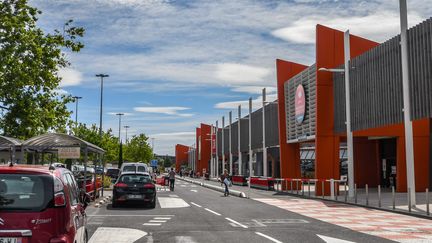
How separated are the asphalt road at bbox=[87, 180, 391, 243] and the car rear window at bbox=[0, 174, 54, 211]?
5.08 metres

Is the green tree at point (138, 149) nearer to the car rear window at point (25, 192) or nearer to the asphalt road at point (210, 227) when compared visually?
the asphalt road at point (210, 227)

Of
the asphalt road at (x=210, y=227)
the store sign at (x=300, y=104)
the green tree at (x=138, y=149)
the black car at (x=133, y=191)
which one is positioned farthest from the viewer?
the green tree at (x=138, y=149)

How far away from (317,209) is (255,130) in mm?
33653

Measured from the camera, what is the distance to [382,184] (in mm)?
37719

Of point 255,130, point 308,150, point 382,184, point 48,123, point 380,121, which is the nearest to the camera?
point 48,123

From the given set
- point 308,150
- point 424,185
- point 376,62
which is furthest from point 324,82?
point 308,150

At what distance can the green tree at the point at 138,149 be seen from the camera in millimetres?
111869

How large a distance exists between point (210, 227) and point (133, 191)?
705cm

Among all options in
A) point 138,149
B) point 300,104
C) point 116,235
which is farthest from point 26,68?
point 138,149

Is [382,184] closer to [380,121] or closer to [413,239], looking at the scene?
[380,121]

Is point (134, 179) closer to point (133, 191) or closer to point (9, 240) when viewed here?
point (133, 191)

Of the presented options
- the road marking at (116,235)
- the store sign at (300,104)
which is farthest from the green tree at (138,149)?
the road marking at (116,235)

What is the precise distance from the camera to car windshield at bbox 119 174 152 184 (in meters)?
20.4

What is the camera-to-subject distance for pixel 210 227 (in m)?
13.8
